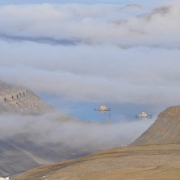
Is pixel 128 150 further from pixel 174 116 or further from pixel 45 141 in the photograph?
pixel 45 141

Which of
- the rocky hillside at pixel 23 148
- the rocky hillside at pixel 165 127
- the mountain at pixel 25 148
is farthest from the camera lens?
the mountain at pixel 25 148

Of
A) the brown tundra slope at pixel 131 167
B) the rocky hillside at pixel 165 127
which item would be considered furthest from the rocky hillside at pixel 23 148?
the brown tundra slope at pixel 131 167

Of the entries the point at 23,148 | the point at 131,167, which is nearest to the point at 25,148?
the point at 23,148

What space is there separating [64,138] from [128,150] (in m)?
153

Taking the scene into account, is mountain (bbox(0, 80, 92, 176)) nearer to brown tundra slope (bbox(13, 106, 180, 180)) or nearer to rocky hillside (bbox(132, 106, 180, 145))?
rocky hillside (bbox(132, 106, 180, 145))

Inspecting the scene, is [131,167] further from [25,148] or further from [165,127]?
[25,148]

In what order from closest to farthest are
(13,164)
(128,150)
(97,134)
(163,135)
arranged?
(128,150)
(163,135)
(13,164)
(97,134)

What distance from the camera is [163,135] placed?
73.0m

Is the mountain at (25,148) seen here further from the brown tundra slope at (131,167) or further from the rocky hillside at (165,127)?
the brown tundra slope at (131,167)

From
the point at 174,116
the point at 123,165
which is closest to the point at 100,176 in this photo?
the point at 123,165

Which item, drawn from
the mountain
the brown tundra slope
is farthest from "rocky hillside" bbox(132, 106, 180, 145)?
the mountain

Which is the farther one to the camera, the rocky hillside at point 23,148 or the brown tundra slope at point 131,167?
the rocky hillside at point 23,148

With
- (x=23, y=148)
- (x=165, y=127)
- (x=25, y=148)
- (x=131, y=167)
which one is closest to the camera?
(x=131, y=167)

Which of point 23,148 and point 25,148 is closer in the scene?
point 23,148
